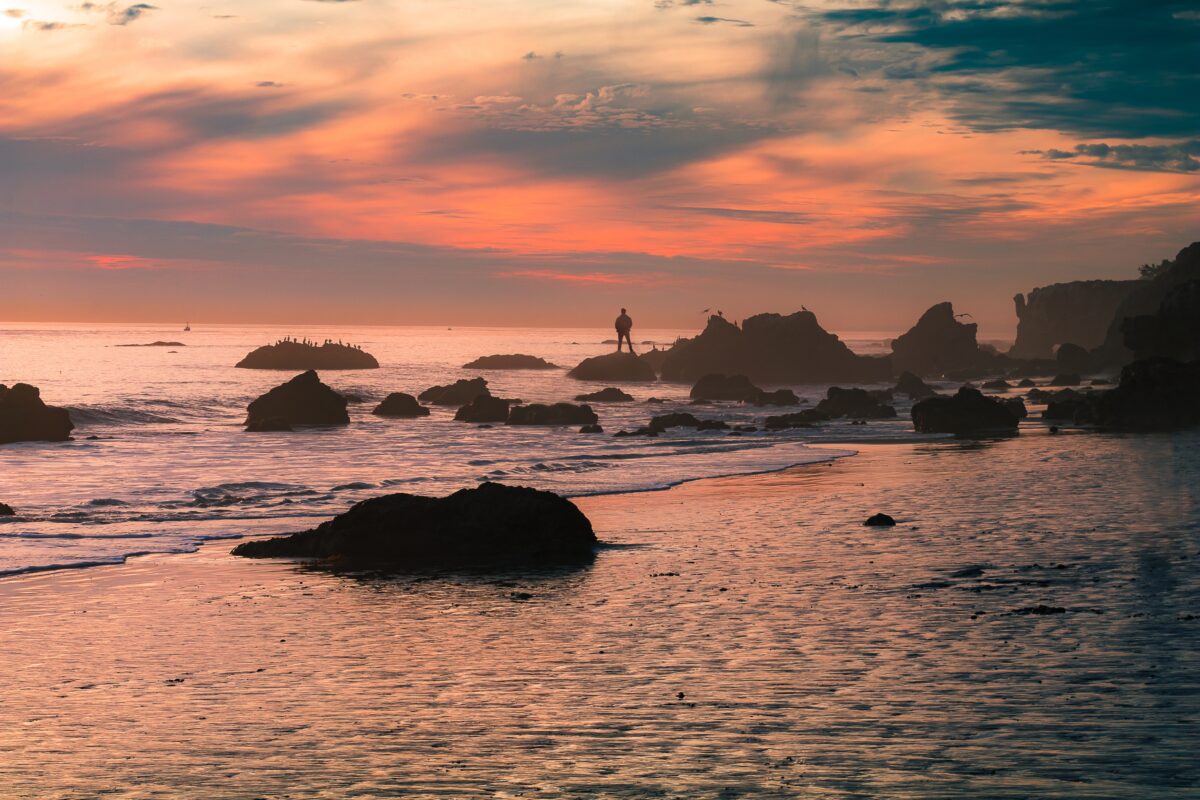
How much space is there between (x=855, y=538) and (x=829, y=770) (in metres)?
11.3

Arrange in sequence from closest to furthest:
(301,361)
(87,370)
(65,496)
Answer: (65,496) < (87,370) < (301,361)

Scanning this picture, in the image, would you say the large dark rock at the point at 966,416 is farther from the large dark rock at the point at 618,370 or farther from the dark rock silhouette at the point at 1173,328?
the large dark rock at the point at 618,370

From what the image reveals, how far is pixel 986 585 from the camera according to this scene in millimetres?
14117

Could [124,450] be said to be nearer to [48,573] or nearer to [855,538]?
[48,573]

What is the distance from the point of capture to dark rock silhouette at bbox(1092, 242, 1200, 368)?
72.8 meters

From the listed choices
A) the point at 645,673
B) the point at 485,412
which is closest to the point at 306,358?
the point at 485,412

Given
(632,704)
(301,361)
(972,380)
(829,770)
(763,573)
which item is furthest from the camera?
(301,361)

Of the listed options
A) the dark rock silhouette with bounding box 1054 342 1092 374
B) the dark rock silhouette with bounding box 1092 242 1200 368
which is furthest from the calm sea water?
the dark rock silhouette with bounding box 1054 342 1092 374

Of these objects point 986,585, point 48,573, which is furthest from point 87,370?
point 986,585

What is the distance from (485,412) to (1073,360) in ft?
225

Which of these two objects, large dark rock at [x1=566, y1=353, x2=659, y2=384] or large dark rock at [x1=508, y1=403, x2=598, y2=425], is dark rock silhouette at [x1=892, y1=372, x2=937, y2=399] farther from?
large dark rock at [x1=566, y1=353, x2=659, y2=384]

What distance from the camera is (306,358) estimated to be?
14138 cm

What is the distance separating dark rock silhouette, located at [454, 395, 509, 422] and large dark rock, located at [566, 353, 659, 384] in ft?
185

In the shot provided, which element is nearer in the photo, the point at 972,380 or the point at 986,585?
the point at 986,585
